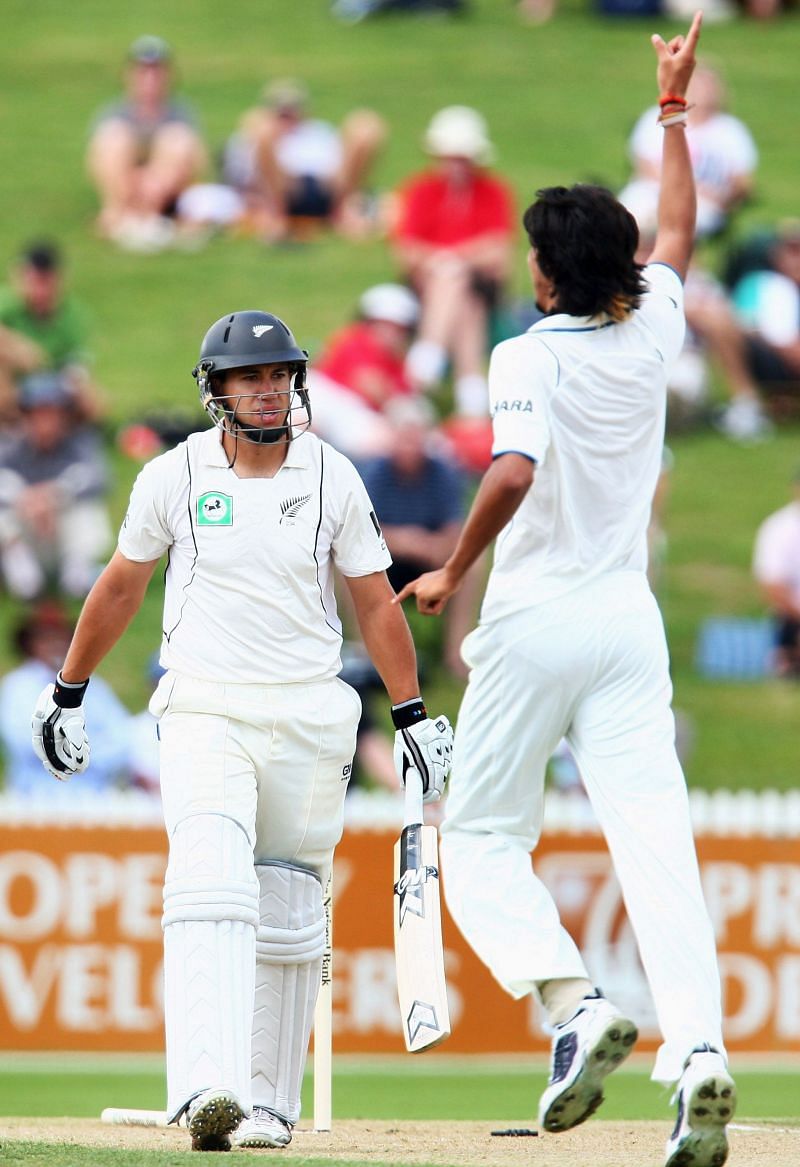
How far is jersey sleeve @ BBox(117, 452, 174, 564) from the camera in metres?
4.88

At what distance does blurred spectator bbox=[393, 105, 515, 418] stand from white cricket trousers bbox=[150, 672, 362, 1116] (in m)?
9.09

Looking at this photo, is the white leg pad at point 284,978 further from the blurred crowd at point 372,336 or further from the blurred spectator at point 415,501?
the blurred spectator at point 415,501

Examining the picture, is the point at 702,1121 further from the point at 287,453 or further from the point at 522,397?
the point at 287,453

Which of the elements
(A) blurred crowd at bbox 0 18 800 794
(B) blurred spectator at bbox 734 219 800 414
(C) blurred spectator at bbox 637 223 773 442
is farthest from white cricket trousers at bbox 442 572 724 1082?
(B) blurred spectator at bbox 734 219 800 414

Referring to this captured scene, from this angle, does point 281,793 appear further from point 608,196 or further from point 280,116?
point 280,116

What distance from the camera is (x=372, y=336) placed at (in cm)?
1302

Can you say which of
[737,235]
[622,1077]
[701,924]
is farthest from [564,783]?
[737,235]

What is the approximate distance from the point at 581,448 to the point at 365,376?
26.2ft

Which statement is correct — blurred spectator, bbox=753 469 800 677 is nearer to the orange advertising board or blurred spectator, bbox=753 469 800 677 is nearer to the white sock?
the orange advertising board

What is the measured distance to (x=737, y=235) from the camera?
655 inches

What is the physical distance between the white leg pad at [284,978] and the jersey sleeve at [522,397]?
1.23 metres

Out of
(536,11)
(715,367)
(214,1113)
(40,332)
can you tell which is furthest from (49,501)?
(536,11)

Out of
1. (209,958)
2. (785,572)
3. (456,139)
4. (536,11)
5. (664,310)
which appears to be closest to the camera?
(209,958)

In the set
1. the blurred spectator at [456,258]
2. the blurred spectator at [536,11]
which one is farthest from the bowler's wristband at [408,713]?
the blurred spectator at [536,11]
